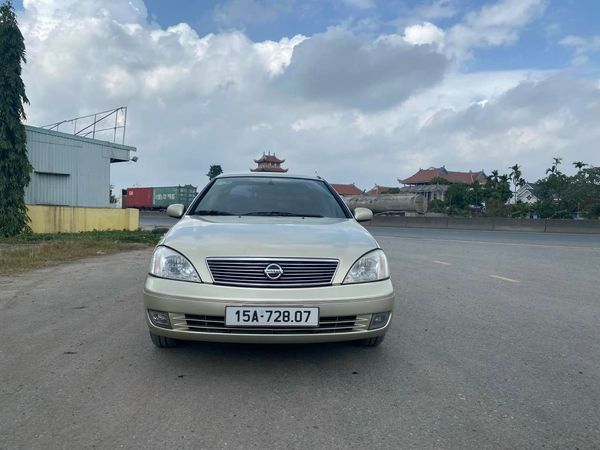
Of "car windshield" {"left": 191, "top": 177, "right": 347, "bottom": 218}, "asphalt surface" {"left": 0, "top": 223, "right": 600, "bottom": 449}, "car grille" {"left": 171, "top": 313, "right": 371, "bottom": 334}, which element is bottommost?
"asphalt surface" {"left": 0, "top": 223, "right": 600, "bottom": 449}

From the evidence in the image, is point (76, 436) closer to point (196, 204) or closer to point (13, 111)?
point (196, 204)

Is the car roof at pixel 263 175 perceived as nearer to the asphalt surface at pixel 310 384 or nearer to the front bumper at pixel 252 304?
the asphalt surface at pixel 310 384

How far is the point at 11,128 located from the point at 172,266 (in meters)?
15.6

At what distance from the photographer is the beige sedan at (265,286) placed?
3127 millimetres

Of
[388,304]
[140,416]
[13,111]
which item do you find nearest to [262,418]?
[140,416]

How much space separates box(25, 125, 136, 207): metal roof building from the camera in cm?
2039

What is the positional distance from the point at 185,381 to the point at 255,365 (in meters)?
0.53

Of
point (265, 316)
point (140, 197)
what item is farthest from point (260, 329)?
point (140, 197)

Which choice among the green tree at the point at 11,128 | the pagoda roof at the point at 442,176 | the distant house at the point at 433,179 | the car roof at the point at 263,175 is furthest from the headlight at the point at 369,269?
the pagoda roof at the point at 442,176

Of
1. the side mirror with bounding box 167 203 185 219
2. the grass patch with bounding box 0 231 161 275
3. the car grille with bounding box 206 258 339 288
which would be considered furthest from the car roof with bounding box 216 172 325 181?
the grass patch with bounding box 0 231 161 275

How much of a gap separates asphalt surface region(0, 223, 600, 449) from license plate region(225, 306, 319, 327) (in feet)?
1.36

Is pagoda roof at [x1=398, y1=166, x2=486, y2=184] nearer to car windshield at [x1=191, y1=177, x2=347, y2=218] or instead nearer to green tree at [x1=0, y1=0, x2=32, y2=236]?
green tree at [x1=0, y1=0, x2=32, y2=236]

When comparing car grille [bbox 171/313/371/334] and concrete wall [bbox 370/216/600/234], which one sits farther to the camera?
concrete wall [bbox 370/216/600/234]

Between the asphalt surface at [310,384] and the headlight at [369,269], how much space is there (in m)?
0.66
